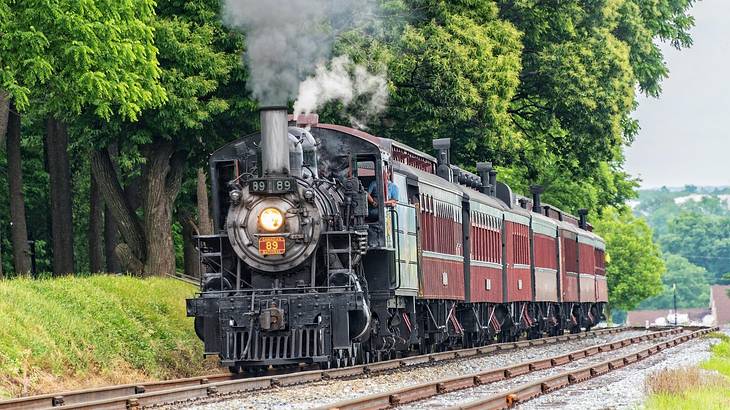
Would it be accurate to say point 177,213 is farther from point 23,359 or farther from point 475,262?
point 23,359

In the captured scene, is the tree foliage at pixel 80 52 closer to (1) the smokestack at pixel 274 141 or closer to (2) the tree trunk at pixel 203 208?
(1) the smokestack at pixel 274 141

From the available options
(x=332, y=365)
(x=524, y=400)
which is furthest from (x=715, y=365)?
(x=524, y=400)

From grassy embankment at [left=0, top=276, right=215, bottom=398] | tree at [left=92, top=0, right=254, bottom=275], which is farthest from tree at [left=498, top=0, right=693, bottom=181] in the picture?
grassy embankment at [left=0, top=276, right=215, bottom=398]

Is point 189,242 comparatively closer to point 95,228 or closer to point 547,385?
point 95,228

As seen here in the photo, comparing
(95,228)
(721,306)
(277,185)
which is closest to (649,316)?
(721,306)

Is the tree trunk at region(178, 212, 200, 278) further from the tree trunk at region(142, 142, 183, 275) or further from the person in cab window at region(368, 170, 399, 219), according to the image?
the person in cab window at region(368, 170, 399, 219)

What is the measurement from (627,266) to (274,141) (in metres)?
92.1

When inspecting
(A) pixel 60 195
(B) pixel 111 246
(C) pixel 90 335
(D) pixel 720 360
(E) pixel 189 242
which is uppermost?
(A) pixel 60 195

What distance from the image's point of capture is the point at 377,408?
49.9 ft

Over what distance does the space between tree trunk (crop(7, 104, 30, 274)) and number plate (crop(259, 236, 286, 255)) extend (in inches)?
554

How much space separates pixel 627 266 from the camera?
110 meters

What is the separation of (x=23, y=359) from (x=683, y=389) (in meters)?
8.98

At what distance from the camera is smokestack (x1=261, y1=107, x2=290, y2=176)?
65.7ft

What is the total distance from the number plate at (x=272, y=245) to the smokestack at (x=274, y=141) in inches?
38.9
